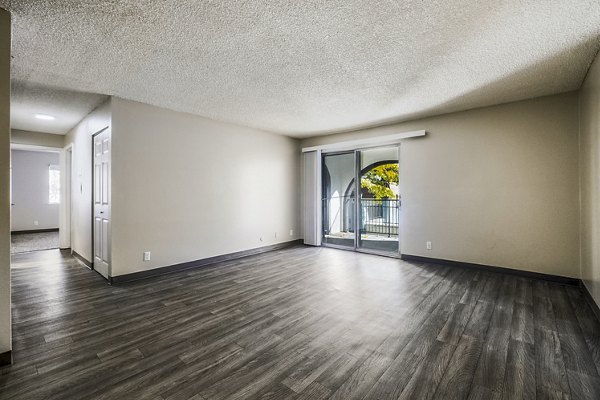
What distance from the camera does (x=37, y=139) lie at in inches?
210

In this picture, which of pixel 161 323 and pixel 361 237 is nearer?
pixel 161 323

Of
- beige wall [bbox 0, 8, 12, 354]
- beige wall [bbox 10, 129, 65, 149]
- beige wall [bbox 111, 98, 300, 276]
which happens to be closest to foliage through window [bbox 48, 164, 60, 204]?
beige wall [bbox 10, 129, 65, 149]

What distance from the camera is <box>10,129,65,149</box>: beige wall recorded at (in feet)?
16.7

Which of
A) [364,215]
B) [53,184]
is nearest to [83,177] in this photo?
[53,184]

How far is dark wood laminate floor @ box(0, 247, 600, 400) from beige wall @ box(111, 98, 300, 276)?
0.64m

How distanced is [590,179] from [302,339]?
3390 mm

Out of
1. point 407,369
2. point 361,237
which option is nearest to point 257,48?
point 407,369

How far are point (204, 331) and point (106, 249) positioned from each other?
2.34 metres

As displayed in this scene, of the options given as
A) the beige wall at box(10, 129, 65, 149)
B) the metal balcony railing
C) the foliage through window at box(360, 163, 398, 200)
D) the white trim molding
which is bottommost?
the metal balcony railing

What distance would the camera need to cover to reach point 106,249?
367 cm

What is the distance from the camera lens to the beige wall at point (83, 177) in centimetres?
401

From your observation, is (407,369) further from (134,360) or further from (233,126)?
(233,126)

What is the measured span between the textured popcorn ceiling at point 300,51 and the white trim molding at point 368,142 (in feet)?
2.71

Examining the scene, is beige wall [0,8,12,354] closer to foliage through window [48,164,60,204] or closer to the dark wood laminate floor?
the dark wood laminate floor
